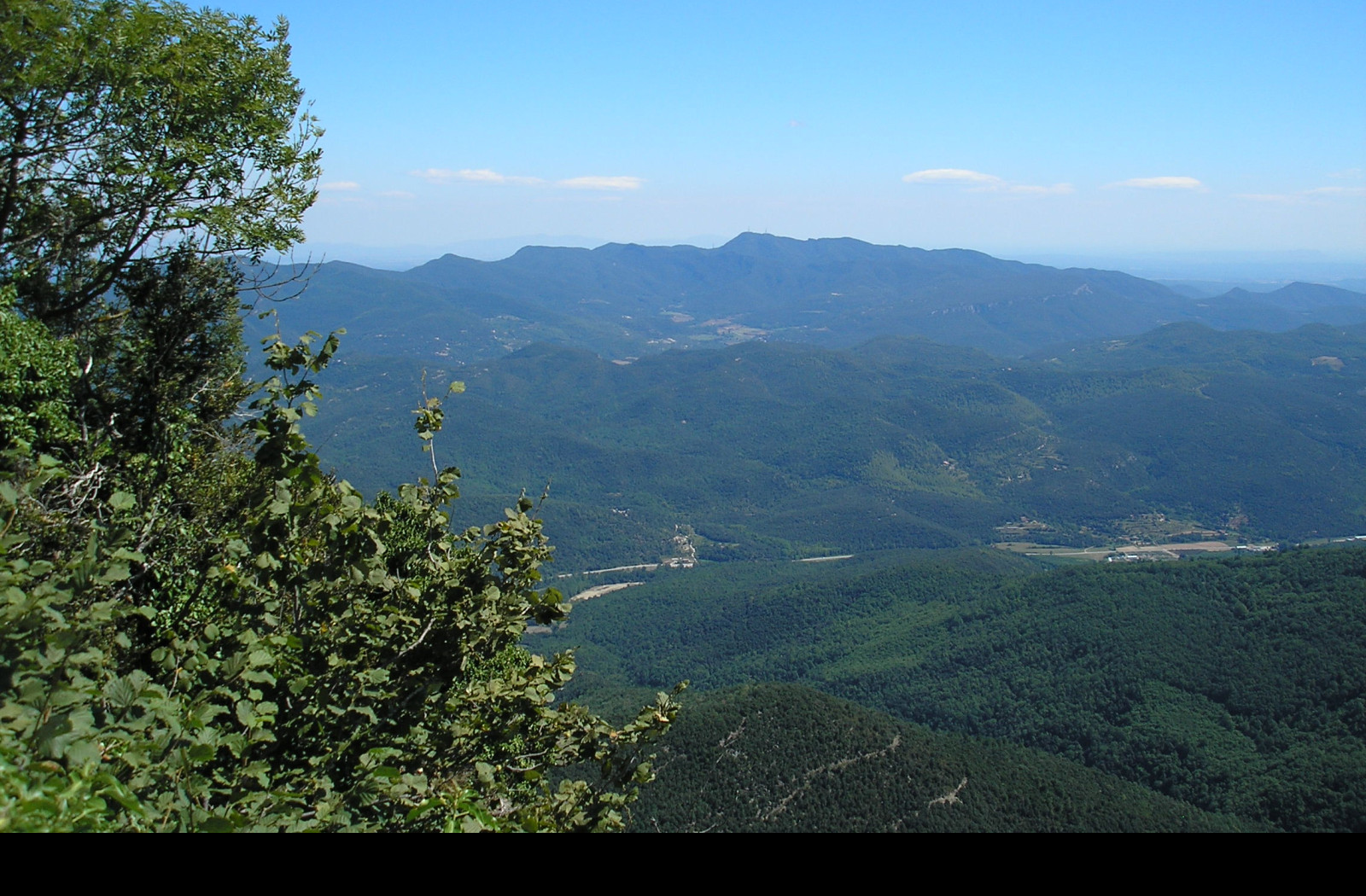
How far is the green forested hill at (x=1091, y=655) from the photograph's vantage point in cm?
4366

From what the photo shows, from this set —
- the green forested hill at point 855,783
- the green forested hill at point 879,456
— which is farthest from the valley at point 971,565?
the green forested hill at point 879,456

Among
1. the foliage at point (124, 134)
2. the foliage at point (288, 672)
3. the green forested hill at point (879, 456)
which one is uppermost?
the foliage at point (124, 134)

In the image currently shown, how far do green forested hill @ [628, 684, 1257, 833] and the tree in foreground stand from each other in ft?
86.2

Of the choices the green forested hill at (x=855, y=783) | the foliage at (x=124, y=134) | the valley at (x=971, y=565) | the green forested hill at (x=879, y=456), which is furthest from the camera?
the green forested hill at (x=879, y=456)

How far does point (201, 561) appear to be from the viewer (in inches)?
247

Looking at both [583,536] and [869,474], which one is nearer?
[583,536]

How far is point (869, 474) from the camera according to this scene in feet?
527

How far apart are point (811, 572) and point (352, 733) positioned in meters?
108

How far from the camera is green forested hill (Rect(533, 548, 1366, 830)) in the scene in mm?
43656

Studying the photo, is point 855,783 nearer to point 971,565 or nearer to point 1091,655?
point 1091,655

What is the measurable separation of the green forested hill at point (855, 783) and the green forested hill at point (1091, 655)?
292 inches

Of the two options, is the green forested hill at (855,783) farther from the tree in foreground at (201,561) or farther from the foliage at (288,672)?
the foliage at (288,672)

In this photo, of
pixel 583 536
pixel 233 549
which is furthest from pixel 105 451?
pixel 583 536
